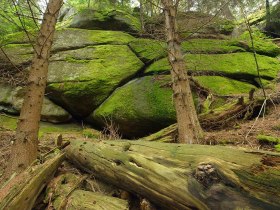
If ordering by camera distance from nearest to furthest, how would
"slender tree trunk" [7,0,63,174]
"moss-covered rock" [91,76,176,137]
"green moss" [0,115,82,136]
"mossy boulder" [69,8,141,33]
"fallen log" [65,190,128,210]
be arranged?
1. "fallen log" [65,190,128,210]
2. "slender tree trunk" [7,0,63,174]
3. "moss-covered rock" [91,76,176,137]
4. "green moss" [0,115,82,136]
5. "mossy boulder" [69,8,141,33]

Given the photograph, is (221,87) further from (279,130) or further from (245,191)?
(245,191)

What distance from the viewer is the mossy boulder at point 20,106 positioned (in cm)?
936

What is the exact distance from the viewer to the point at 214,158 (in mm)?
3000

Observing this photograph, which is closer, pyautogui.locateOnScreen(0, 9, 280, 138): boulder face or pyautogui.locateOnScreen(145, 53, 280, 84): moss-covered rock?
pyautogui.locateOnScreen(0, 9, 280, 138): boulder face

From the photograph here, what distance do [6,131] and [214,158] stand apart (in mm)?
7128

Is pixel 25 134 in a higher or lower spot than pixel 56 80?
lower

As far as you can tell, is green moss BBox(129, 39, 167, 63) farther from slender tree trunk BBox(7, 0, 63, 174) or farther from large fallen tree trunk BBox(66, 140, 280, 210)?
large fallen tree trunk BBox(66, 140, 280, 210)

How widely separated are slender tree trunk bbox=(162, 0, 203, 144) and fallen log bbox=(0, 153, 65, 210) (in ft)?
8.64

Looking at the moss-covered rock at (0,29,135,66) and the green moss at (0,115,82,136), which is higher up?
the moss-covered rock at (0,29,135,66)

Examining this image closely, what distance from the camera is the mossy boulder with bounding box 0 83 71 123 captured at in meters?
9.36

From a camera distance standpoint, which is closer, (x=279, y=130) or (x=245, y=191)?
(x=245, y=191)

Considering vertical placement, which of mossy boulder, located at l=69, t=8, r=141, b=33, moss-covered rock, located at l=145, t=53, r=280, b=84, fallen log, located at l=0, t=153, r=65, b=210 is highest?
mossy boulder, located at l=69, t=8, r=141, b=33

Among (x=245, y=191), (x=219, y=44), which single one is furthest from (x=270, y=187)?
(x=219, y=44)

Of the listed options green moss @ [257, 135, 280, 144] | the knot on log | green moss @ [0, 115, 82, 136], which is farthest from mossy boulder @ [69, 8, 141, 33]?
the knot on log
